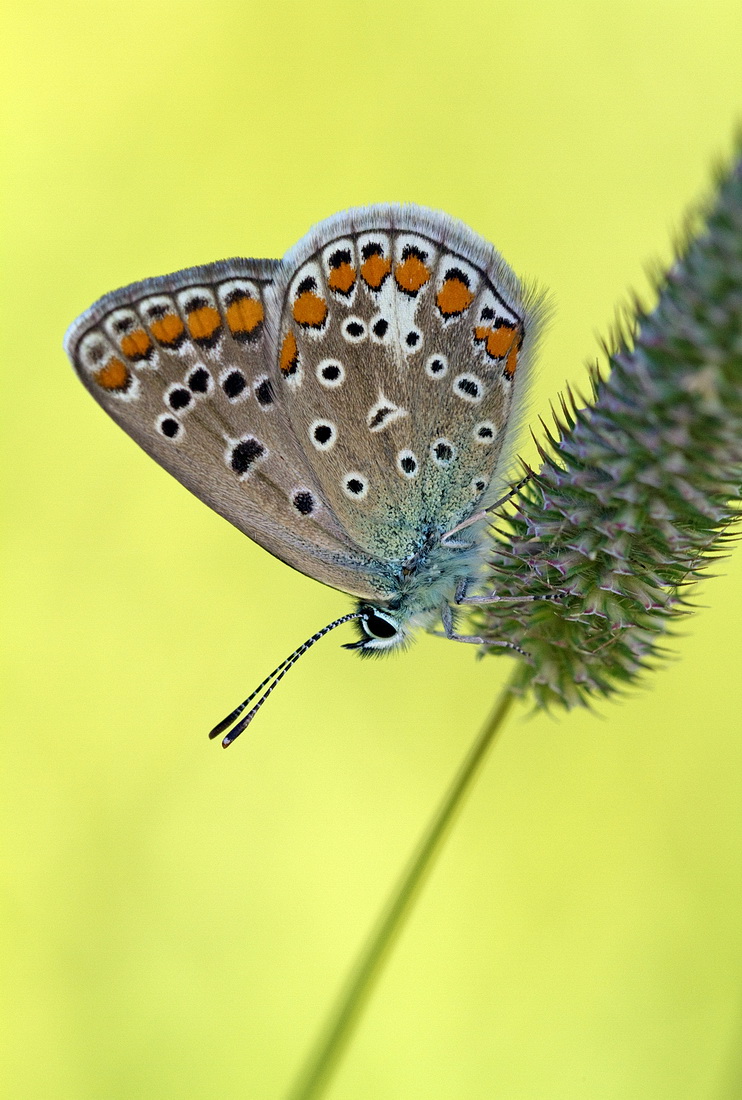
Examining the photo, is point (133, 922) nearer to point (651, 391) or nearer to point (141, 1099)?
point (141, 1099)

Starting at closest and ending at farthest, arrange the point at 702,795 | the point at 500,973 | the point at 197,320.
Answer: the point at 197,320 < the point at 500,973 < the point at 702,795

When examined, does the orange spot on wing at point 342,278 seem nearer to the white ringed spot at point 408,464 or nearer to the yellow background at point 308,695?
the white ringed spot at point 408,464

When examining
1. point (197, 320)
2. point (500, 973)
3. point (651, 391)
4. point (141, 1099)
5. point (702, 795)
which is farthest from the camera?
point (702, 795)

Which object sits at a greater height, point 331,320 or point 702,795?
point 702,795

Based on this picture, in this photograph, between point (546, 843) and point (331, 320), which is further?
point (546, 843)

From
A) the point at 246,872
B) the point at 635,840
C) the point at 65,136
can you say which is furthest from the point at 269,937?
the point at 65,136

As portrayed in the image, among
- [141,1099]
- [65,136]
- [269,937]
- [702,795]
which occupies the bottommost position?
[141,1099]

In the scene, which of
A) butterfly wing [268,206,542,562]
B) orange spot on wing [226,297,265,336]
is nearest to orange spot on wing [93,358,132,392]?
orange spot on wing [226,297,265,336]
